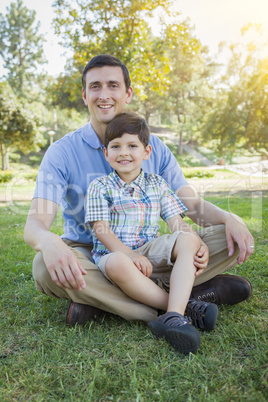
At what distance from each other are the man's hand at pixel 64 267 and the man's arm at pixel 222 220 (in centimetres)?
91

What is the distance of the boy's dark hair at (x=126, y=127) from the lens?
2395 mm

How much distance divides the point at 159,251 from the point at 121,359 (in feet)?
2.19

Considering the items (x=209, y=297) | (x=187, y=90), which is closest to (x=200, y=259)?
(x=209, y=297)

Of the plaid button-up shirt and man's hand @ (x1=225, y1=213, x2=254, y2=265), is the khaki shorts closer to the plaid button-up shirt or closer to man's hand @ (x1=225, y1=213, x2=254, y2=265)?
the plaid button-up shirt

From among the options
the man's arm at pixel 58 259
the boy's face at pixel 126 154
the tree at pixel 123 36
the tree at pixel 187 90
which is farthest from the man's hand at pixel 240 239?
the tree at pixel 187 90

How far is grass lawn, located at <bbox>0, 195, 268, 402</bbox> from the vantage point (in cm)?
140

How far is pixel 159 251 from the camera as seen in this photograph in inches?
84.5

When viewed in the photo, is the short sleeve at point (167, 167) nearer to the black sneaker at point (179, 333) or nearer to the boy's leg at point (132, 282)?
the boy's leg at point (132, 282)

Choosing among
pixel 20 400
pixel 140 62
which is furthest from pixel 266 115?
pixel 20 400

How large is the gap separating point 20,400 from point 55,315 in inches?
35.4

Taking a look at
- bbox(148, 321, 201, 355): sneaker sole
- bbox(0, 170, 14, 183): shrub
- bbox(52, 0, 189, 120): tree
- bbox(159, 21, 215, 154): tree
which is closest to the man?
bbox(148, 321, 201, 355): sneaker sole

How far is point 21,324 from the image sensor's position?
214cm

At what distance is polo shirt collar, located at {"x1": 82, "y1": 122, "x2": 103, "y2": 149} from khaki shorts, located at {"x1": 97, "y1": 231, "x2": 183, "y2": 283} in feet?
2.72

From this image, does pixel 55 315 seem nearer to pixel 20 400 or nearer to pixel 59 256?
pixel 59 256
